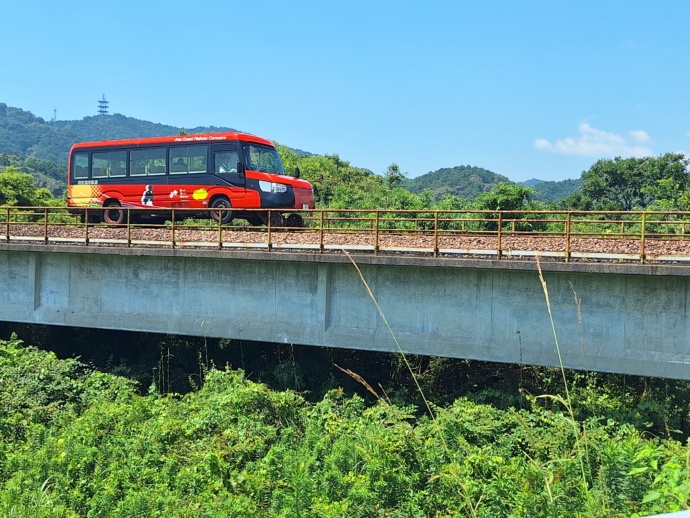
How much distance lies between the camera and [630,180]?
3850cm

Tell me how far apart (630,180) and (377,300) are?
32.1m

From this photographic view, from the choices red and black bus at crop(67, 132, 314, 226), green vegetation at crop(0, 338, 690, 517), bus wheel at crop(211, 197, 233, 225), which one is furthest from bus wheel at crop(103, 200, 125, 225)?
green vegetation at crop(0, 338, 690, 517)

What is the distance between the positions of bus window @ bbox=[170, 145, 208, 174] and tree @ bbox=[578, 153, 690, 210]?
27.7 metres

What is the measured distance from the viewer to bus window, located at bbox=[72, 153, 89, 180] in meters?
19.8

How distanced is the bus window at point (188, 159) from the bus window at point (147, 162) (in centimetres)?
44

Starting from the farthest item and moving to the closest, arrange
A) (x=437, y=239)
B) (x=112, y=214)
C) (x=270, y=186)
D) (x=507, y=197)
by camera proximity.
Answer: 1. (x=507, y=197)
2. (x=112, y=214)
3. (x=270, y=186)
4. (x=437, y=239)

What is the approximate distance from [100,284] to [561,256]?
10555 millimetres

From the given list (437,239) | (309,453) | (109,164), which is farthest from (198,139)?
(309,453)

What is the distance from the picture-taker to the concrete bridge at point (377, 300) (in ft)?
34.6

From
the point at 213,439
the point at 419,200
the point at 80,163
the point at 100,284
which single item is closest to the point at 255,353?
the point at 100,284

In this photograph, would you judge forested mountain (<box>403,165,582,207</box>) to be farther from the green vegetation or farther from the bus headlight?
the green vegetation

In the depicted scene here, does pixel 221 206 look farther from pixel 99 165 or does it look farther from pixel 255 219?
pixel 99 165

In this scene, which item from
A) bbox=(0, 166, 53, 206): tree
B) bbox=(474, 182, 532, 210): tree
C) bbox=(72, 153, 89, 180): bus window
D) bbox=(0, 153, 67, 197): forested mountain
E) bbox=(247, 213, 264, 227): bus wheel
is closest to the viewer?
bbox=(247, 213, 264, 227): bus wheel

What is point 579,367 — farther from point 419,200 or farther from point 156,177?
point 419,200
